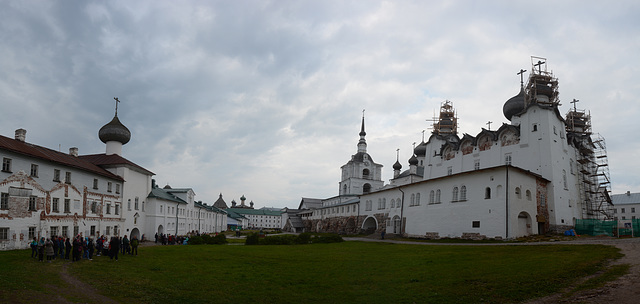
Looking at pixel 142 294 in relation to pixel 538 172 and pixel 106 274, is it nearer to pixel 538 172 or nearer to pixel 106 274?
pixel 106 274

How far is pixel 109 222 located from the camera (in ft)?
115

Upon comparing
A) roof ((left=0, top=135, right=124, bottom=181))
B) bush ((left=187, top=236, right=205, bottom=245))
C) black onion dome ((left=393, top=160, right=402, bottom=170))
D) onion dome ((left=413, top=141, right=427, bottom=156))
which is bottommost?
bush ((left=187, top=236, right=205, bottom=245))

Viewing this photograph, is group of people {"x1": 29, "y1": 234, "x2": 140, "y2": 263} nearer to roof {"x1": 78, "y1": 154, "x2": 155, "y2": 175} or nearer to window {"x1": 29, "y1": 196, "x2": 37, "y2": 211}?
window {"x1": 29, "y1": 196, "x2": 37, "y2": 211}

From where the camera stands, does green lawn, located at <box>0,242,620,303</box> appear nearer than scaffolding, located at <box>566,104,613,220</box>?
Yes

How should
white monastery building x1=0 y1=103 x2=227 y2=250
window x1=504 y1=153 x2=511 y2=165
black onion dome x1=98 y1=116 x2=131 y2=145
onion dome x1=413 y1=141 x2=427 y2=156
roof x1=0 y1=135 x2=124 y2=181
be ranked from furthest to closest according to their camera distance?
onion dome x1=413 y1=141 x2=427 y2=156, window x1=504 y1=153 x2=511 y2=165, black onion dome x1=98 y1=116 x2=131 y2=145, roof x1=0 y1=135 x2=124 y2=181, white monastery building x1=0 y1=103 x2=227 y2=250

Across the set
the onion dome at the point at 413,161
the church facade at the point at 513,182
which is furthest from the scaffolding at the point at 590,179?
the onion dome at the point at 413,161

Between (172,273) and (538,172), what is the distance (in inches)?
1335

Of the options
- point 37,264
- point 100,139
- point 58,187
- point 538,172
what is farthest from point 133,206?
point 538,172

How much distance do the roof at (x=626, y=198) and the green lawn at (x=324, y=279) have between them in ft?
235

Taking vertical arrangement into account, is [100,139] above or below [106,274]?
above

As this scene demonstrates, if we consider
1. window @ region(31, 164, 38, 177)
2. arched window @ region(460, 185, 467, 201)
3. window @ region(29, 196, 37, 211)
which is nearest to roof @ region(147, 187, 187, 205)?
window @ region(31, 164, 38, 177)

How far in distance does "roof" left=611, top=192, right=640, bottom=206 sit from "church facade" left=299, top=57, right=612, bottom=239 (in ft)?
122

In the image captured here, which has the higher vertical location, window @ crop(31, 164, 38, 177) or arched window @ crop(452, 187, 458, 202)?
window @ crop(31, 164, 38, 177)

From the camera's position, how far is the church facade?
33.8m
